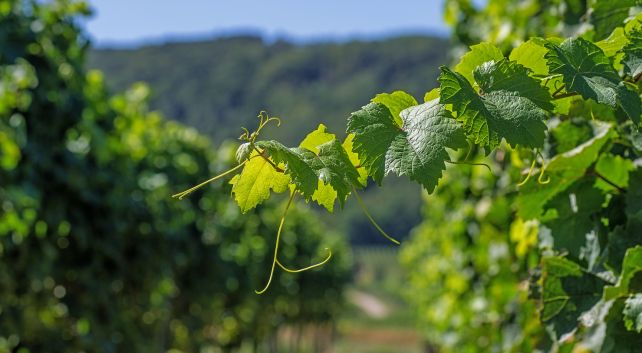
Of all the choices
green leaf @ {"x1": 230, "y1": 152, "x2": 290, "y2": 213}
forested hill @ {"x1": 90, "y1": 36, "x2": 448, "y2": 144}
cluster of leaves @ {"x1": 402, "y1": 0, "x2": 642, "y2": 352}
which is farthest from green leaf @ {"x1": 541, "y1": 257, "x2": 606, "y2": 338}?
forested hill @ {"x1": 90, "y1": 36, "x2": 448, "y2": 144}

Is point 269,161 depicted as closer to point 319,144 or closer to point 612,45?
point 319,144

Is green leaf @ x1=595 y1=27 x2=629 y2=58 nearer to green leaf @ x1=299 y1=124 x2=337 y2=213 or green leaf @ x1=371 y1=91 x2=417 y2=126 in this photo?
green leaf @ x1=371 y1=91 x2=417 y2=126

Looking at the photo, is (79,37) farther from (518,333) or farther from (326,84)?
(326,84)

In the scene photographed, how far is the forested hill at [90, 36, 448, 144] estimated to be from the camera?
500ft

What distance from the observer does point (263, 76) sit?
542ft

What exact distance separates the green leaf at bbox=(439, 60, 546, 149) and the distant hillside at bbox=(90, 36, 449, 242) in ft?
441

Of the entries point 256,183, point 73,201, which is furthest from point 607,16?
point 73,201

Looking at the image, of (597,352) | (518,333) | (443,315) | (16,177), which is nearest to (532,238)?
(518,333)

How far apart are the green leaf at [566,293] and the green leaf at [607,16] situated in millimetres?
527

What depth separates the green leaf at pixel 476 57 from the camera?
1.19 meters

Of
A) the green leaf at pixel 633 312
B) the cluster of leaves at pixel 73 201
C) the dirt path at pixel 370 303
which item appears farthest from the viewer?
the dirt path at pixel 370 303

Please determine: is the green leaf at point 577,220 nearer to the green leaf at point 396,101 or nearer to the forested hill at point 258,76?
the green leaf at point 396,101

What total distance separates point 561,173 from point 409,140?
2.75 feet

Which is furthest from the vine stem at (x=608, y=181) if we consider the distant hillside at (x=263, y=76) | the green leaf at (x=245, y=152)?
the distant hillside at (x=263, y=76)
